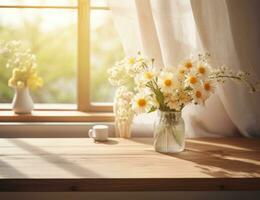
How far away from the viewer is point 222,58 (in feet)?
7.38

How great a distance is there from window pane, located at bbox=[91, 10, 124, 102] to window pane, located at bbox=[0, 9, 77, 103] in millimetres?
117

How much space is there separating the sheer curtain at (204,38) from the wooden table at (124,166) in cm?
14

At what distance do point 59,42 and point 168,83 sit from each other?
965 mm

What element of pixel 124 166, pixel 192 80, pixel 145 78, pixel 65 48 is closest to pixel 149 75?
pixel 145 78

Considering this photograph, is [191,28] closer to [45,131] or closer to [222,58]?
[222,58]

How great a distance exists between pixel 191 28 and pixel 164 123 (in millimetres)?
543

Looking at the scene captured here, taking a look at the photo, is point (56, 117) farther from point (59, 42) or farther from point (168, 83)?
point (168, 83)

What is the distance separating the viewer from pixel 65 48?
2.62 meters

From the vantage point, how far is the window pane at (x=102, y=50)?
257cm

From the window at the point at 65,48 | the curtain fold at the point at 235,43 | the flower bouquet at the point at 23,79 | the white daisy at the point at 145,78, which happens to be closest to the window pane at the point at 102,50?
the window at the point at 65,48

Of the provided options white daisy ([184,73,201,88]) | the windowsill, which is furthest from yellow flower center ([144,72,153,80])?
the windowsill

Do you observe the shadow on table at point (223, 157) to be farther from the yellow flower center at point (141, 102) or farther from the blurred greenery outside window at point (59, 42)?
the blurred greenery outside window at point (59, 42)

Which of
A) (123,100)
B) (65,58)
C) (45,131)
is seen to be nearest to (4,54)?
(65,58)

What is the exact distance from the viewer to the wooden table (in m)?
1.59
